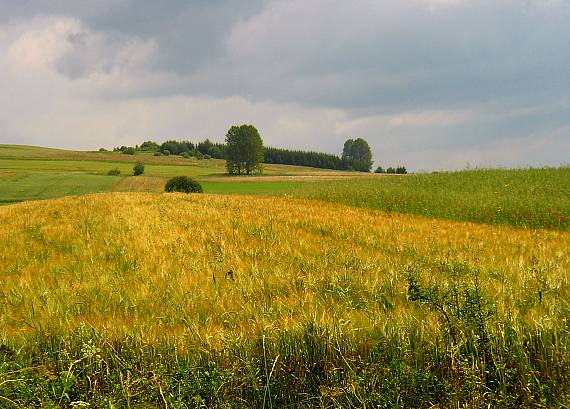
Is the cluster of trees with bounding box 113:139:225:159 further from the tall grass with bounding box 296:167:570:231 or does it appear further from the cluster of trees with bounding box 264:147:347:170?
the tall grass with bounding box 296:167:570:231

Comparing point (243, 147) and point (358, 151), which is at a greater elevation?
point (358, 151)

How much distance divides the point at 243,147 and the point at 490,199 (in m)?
80.6

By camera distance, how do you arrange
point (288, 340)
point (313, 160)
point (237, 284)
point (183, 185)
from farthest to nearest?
1. point (313, 160)
2. point (183, 185)
3. point (237, 284)
4. point (288, 340)

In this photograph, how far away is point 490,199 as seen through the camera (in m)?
19.0

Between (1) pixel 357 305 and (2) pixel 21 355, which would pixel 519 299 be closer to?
(1) pixel 357 305

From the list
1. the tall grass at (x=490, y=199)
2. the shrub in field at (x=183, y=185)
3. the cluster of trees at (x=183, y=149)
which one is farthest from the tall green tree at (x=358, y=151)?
the tall grass at (x=490, y=199)

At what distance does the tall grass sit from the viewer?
54.8 ft

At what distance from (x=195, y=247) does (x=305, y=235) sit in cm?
204

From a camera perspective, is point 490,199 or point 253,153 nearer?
point 490,199

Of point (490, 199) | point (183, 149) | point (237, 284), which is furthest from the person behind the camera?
point (183, 149)

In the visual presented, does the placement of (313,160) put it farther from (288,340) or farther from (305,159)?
(288,340)

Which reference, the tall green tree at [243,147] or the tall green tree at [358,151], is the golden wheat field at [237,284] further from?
the tall green tree at [358,151]

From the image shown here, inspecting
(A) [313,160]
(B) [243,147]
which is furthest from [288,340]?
(A) [313,160]

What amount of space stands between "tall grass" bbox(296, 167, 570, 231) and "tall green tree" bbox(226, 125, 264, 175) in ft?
227
